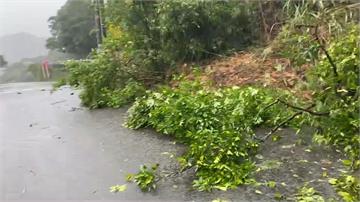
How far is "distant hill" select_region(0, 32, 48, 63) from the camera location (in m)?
5.12

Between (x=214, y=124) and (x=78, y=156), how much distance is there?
1279 mm

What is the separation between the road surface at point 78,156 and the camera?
308cm

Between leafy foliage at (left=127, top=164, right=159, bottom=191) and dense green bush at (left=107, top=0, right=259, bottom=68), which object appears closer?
leafy foliage at (left=127, top=164, right=159, bottom=191)

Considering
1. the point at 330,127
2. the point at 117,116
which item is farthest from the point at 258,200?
the point at 117,116

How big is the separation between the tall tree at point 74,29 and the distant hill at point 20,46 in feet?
1.73

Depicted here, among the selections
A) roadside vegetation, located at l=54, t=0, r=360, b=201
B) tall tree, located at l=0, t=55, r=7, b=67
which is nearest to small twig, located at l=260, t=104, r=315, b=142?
roadside vegetation, located at l=54, t=0, r=360, b=201

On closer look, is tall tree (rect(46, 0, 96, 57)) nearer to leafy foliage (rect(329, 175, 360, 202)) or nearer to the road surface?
the road surface

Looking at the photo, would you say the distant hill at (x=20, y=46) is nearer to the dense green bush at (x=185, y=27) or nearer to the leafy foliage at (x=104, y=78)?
the leafy foliage at (x=104, y=78)

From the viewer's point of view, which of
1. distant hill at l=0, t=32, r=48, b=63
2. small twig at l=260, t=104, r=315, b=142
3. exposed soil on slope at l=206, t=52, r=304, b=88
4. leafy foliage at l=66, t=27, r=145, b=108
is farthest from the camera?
leafy foliage at l=66, t=27, r=145, b=108

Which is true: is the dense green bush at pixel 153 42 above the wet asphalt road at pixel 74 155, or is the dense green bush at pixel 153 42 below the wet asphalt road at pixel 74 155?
above

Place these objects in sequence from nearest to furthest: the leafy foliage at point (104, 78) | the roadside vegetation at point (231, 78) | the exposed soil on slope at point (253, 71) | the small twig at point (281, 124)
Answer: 1. the roadside vegetation at point (231, 78)
2. the small twig at point (281, 124)
3. the exposed soil on slope at point (253, 71)
4. the leafy foliage at point (104, 78)

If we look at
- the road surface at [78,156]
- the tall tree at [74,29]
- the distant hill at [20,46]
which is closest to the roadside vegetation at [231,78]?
the road surface at [78,156]

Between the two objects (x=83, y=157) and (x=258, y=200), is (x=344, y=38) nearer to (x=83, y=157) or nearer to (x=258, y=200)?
(x=258, y=200)

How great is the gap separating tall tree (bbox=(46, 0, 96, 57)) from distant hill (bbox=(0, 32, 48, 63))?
53cm
